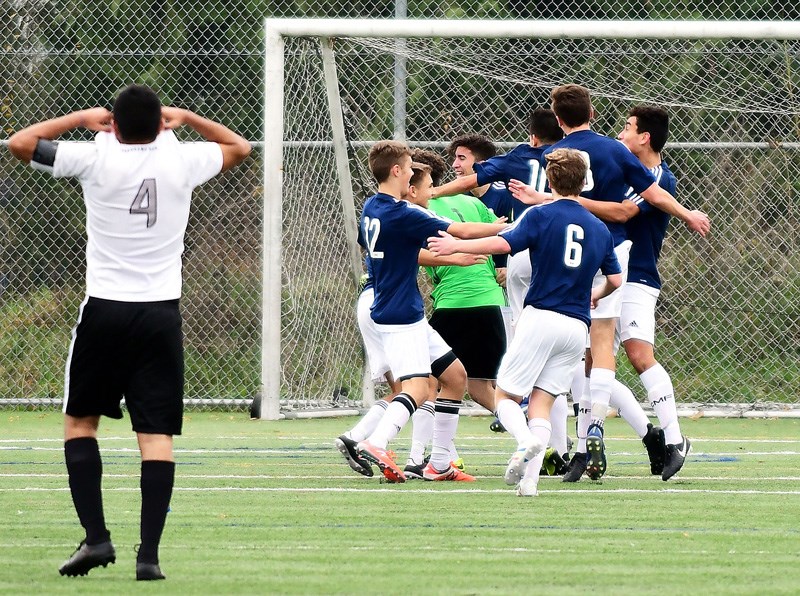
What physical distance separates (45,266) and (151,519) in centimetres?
963

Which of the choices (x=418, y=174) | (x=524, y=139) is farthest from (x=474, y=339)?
(x=524, y=139)

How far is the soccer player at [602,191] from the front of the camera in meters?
7.86

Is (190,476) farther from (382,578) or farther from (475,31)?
(475,31)

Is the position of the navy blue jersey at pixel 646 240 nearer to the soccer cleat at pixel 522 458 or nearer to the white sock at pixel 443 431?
the white sock at pixel 443 431

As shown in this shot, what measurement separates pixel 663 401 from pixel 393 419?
61.3 inches

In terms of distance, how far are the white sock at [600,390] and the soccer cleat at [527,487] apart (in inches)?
34.3

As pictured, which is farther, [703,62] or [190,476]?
[703,62]

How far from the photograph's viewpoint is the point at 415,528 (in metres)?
5.89

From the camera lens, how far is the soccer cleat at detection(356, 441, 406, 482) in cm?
761

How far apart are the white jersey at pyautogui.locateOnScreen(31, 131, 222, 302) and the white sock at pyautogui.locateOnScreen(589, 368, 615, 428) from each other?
348 cm

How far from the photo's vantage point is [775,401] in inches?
517

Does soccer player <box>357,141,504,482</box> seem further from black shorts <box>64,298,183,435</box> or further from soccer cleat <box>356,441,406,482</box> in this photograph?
black shorts <box>64,298,183,435</box>

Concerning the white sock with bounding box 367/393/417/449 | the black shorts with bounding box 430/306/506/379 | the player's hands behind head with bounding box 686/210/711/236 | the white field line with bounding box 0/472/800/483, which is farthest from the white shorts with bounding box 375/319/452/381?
the player's hands behind head with bounding box 686/210/711/236

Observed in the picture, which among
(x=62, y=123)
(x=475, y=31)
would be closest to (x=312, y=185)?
(x=475, y=31)
